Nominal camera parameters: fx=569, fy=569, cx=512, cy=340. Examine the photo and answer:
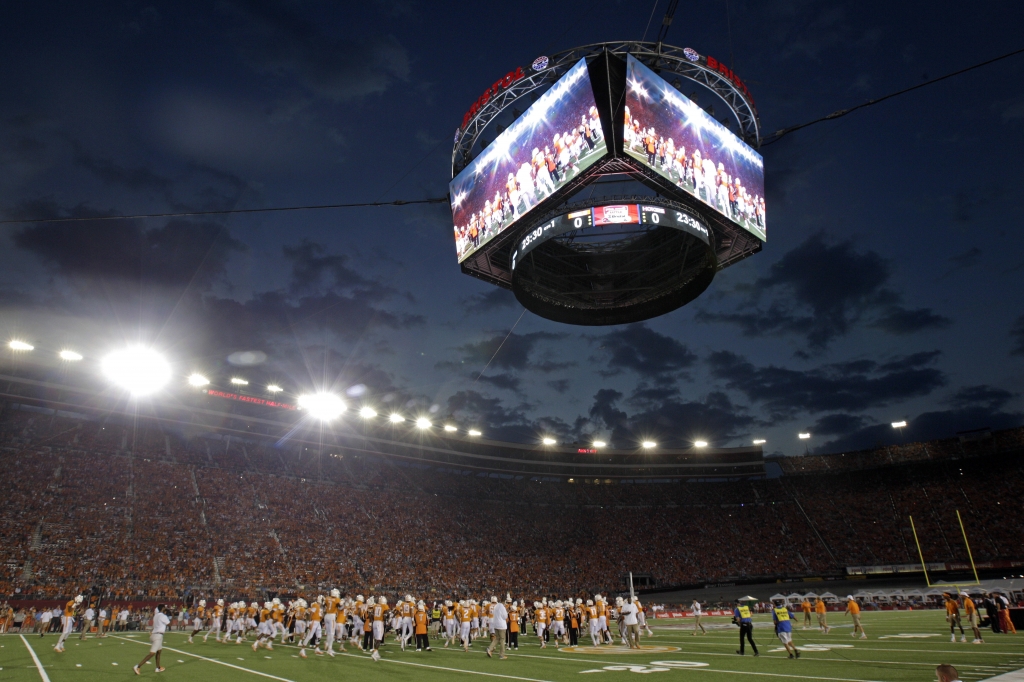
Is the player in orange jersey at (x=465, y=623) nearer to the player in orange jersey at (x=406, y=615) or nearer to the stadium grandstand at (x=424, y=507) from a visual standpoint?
the player in orange jersey at (x=406, y=615)

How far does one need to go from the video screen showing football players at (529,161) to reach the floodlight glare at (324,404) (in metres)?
27.2

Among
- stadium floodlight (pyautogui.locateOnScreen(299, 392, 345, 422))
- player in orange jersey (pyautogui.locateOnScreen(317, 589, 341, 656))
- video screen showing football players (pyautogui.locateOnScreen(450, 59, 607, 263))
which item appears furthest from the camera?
stadium floodlight (pyautogui.locateOnScreen(299, 392, 345, 422))

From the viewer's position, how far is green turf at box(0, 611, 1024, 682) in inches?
438

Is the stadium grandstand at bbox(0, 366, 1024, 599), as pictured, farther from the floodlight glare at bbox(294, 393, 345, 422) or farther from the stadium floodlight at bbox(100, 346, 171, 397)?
the stadium floodlight at bbox(100, 346, 171, 397)

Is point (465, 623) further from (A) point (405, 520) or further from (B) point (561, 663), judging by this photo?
(A) point (405, 520)

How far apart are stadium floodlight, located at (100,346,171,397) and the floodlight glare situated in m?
10.7

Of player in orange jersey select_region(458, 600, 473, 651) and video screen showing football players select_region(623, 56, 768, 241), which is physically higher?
video screen showing football players select_region(623, 56, 768, 241)

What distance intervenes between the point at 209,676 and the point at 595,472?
56701 millimetres

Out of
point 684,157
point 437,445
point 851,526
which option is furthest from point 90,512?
point 851,526

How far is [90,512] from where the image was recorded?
113 ft

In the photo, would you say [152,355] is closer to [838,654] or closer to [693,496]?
[838,654]

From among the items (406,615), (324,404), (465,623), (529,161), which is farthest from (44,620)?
(529,161)

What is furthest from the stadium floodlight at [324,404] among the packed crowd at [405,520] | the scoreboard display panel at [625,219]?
the scoreboard display panel at [625,219]

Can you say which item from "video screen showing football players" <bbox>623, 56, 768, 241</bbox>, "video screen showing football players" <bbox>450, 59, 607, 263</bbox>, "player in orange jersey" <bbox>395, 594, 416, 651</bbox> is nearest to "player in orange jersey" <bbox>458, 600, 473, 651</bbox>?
"player in orange jersey" <bbox>395, 594, 416, 651</bbox>
